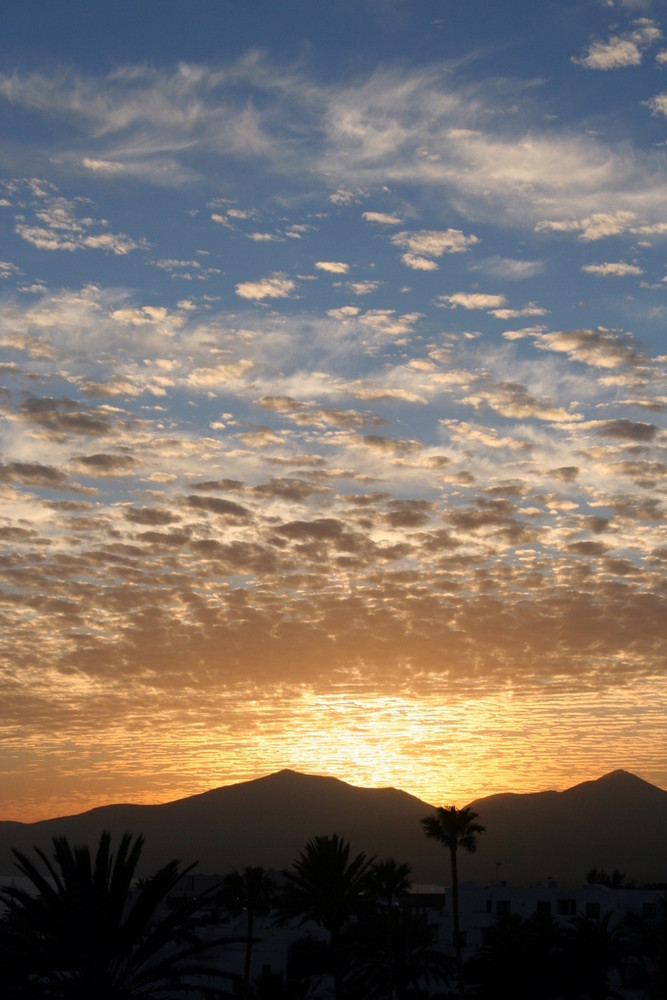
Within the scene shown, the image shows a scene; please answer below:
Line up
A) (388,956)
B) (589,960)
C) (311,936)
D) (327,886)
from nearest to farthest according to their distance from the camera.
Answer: (327,886) → (388,956) → (589,960) → (311,936)

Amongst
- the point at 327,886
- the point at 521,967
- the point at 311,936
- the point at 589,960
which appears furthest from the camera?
the point at 311,936

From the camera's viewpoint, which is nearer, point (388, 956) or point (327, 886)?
point (327, 886)

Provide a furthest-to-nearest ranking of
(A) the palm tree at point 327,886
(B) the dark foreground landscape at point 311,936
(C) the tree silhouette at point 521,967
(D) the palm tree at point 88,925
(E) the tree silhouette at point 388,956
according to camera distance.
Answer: (C) the tree silhouette at point 521,967, (E) the tree silhouette at point 388,956, (A) the palm tree at point 327,886, (B) the dark foreground landscape at point 311,936, (D) the palm tree at point 88,925

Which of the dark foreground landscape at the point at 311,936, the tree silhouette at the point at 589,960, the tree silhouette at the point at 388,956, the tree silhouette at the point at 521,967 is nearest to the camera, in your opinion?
the dark foreground landscape at the point at 311,936

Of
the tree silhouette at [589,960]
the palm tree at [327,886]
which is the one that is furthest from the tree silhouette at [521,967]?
the palm tree at [327,886]

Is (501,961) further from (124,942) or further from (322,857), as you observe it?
(124,942)

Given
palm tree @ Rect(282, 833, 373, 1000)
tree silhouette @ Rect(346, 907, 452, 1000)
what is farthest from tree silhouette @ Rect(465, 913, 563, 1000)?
palm tree @ Rect(282, 833, 373, 1000)

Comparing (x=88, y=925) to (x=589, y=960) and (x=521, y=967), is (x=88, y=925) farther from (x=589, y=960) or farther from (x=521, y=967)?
(x=589, y=960)

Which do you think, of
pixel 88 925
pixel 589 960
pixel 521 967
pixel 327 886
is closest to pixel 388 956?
pixel 521 967

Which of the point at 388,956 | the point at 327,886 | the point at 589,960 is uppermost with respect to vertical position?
the point at 327,886

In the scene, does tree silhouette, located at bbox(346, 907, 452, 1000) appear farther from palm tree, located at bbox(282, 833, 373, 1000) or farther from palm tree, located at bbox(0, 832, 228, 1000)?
palm tree, located at bbox(0, 832, 228, 1000)

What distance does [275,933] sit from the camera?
87.4m

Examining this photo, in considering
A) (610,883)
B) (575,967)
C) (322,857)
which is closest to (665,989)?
(575,967)

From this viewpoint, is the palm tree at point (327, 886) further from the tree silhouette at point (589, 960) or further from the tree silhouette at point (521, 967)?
the tree silhouette at point (589, 960)
